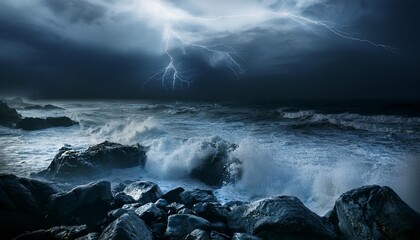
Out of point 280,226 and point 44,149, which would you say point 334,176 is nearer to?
point 280,226

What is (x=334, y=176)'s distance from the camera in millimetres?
8773

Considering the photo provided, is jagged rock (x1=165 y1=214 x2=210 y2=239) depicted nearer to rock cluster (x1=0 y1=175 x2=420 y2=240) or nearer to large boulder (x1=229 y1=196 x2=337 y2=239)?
rock cluster (x1=0 y1=175 x2=420 y2=240)

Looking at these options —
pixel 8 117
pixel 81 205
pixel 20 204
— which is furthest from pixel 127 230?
pixel 8 117

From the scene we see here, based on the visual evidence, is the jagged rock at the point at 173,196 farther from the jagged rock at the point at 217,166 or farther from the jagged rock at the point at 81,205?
the jagged rock at the point at 217,166

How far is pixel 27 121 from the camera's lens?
74.3 ft

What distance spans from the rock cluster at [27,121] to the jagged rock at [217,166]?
1729 centimetres

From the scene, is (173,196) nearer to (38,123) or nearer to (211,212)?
(211,212)

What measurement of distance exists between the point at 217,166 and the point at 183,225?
17.5 feet

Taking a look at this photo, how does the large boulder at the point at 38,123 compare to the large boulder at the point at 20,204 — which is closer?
the large boulder at the point at 20,204

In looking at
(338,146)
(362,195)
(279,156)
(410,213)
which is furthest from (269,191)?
(338,146)

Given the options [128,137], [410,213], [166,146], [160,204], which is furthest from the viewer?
[128,137]

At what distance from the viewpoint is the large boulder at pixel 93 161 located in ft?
31.3

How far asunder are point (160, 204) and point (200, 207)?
3.33 ft

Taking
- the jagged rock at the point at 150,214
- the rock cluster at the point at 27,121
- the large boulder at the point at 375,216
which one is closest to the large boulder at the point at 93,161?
the jagged rock at the point at 150,214
